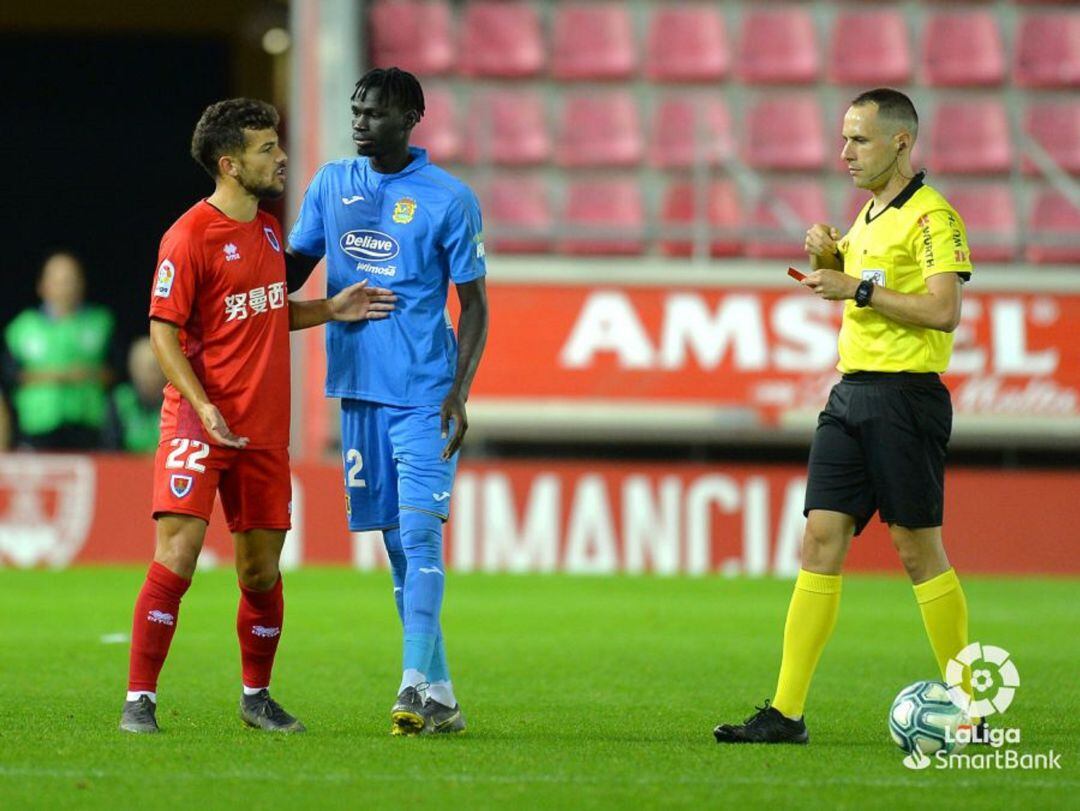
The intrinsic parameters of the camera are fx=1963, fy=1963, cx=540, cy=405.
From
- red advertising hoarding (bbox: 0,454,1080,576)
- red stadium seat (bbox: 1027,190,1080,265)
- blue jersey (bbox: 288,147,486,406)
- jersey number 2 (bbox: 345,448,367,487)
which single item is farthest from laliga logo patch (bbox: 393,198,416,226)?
red stadium seat (bbox: 1027,190,1080,265)

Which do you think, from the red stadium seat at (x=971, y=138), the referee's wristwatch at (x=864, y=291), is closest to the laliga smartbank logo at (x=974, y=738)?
the referee's wristwatch at (x=864, y=291)

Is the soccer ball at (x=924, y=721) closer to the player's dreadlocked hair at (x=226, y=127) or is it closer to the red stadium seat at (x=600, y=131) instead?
the player's dreadlocked hair at (x=226, y=127)

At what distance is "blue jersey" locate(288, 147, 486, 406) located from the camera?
20.6 ft

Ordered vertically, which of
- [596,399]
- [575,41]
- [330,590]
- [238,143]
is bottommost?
[330,590]

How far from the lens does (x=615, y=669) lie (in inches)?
323

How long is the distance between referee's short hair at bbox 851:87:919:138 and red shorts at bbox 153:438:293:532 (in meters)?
2.14

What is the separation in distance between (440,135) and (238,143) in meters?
9.45

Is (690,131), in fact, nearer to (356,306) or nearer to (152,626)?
(356,306)

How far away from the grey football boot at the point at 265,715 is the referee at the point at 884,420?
4.37ft

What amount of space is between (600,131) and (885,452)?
10.1m

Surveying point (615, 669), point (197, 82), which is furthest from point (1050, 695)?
point (197, 82)

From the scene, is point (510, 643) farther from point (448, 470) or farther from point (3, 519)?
point (3, 519)

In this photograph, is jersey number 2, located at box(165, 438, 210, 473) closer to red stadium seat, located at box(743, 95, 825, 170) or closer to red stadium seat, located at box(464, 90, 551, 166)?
red stadium seat, located at box(464, 90, 551, 166)

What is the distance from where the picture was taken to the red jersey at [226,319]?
19.6 ft
